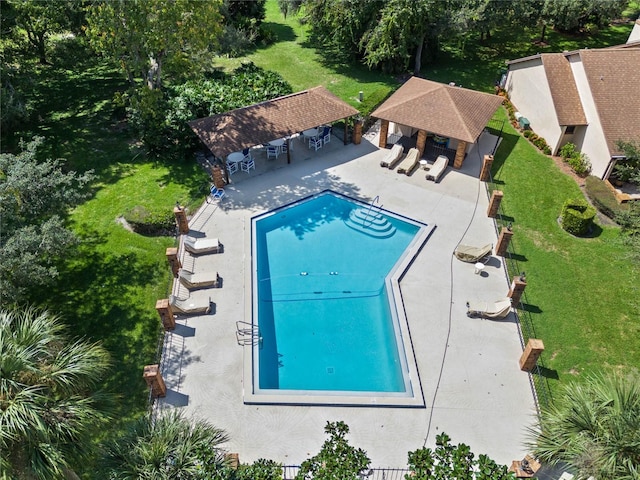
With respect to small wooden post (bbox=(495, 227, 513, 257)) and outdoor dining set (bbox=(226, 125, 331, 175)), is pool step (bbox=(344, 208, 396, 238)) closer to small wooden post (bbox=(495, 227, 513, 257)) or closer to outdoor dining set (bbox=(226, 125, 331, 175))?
small wooden post (bbox=(495, 227, 513, 257))

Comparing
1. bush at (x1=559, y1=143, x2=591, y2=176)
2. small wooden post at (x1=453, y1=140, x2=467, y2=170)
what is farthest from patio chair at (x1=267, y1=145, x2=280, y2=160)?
bush at (x1=559, y1=143, x2=591, y2=176)

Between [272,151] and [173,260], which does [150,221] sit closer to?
[173,260]

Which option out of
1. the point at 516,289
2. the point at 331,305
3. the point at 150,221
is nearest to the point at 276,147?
the point at 150,221

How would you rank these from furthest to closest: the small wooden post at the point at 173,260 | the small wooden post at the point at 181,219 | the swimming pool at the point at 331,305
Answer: the small wooden post at the point at 181,219 → the small wooden post at the point at 173,260 → the swimming pool at the point at 331,305

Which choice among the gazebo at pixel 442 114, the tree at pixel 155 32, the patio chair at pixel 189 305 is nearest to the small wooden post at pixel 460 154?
the gazebo at pixel 442 114

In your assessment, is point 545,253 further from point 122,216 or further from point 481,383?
point 122,216

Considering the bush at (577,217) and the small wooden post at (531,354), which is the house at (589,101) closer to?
the bush at (577,217)
